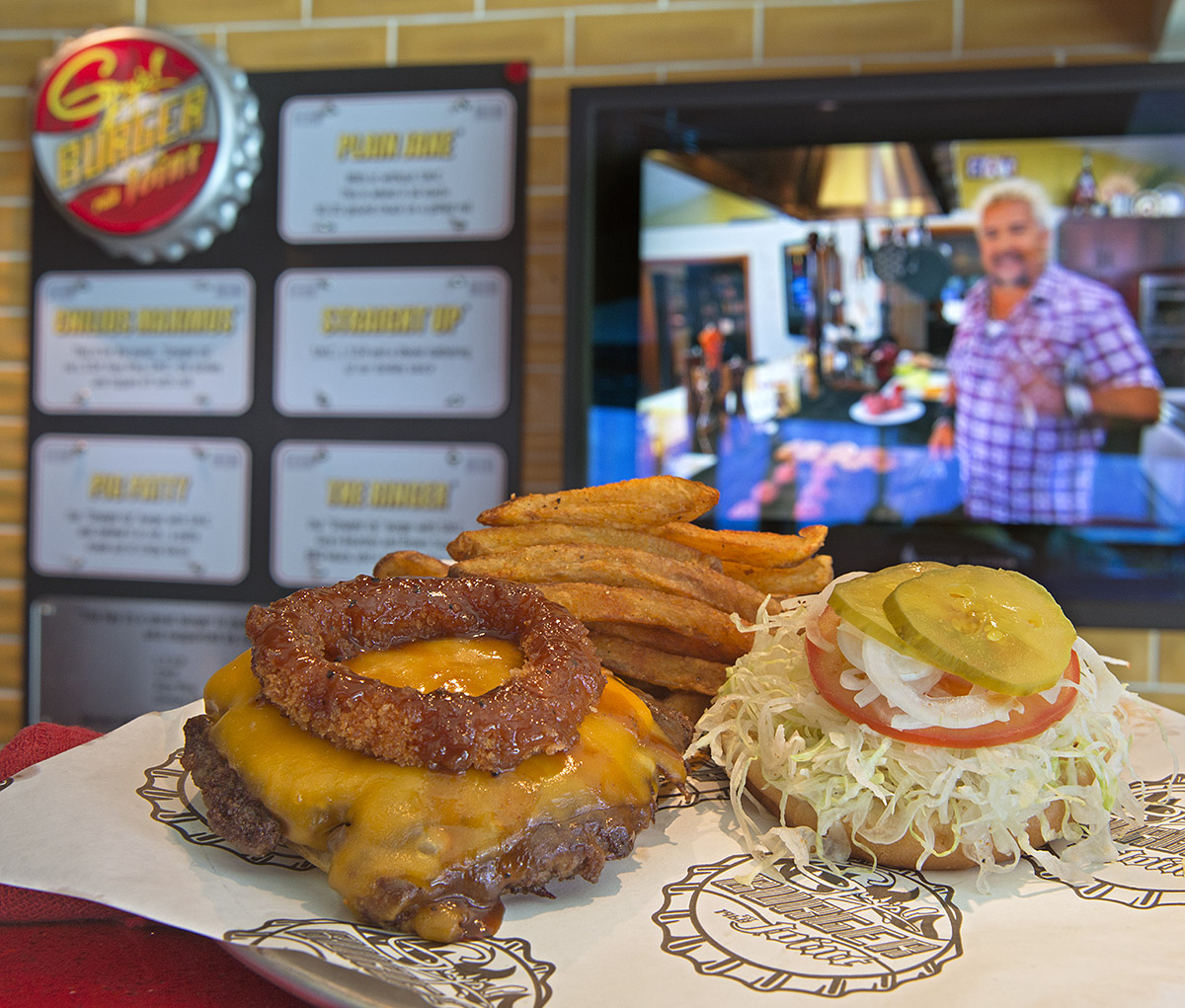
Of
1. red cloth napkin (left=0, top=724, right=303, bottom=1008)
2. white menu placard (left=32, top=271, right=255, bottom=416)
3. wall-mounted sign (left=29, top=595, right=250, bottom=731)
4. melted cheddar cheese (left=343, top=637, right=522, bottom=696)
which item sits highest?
white menu placard (left=32, top=271, right=255, bottom=416)

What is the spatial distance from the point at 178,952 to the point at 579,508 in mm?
898

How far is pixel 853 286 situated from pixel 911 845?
216cm

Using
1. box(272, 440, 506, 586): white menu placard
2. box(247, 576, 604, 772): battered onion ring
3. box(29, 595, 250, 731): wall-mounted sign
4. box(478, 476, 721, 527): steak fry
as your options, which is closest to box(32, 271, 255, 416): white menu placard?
box(272, 440, 506, 586): white menu placard

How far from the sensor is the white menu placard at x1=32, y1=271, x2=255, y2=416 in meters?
3.79

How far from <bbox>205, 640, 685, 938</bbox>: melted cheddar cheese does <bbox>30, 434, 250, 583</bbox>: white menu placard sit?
9.17ft

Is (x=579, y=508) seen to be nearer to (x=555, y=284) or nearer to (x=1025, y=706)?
(x=1025, y=706)

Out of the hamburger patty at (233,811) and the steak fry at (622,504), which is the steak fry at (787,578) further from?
the hamburger patty at (233,811)

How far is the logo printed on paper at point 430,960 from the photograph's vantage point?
870 mm

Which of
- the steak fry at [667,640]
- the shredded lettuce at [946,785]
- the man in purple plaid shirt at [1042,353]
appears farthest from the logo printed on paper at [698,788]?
the man in purple plaid shirt at [1042,353]

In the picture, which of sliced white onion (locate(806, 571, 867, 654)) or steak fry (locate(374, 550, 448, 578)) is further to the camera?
steak fry (locate(374, 550, 448, 578))

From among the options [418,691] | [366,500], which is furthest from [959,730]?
[366,500]

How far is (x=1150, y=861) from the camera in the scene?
127 centimetres

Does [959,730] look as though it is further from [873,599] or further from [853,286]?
[853,286]

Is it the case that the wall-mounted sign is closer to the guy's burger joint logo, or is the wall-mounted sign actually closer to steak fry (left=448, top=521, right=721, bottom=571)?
the guy's burger joint logo
